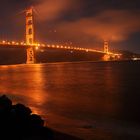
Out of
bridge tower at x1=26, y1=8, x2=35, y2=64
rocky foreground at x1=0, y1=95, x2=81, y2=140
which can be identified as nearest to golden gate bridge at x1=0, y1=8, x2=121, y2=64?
bridge tower at x1=26, y1=8, x2=35, y2=64

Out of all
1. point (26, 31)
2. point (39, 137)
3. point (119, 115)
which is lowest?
point (119, 115)

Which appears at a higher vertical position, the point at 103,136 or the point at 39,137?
the point at 39,137

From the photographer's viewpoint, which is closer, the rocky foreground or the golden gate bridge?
the rocky foreground

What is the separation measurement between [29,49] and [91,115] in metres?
50.7

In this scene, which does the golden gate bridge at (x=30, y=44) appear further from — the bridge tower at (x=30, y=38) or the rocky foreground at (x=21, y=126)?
the rocky foreground at (x=21, y=126)

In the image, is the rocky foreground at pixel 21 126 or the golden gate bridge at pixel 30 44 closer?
the rocky foreground at pixel 21 126

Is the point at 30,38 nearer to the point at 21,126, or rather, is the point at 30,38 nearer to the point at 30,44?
the point at 30,44

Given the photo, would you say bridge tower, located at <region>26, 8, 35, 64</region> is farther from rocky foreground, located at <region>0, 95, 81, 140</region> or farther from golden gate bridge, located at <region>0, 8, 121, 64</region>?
rocky foreground, located at <region>0, 95, 81, 140</region>

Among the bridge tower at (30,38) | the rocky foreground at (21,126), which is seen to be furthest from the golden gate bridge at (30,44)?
the rocky foreground at (21,126)

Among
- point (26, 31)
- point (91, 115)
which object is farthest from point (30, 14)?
point (91, 115)

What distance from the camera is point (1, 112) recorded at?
152 inches

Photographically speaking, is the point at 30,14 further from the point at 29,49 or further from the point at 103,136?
the point at 103,136

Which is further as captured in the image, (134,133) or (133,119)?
(133,119)

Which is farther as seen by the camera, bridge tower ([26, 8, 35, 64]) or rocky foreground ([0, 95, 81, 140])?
bridge tower ([26, 8, 35, 64])
